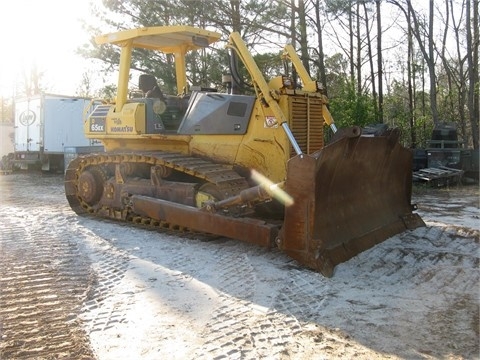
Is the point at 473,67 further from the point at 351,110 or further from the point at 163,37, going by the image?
the point at 163,37

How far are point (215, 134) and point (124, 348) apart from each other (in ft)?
12.3

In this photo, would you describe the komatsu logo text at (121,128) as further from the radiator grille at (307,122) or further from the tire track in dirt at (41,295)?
the radiator grille at (307,122)

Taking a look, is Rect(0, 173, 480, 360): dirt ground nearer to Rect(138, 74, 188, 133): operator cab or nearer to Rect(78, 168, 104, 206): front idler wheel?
Rect(78, 168, 104, 206): front idler wheel

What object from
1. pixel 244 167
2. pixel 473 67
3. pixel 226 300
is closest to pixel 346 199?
pixel 244 167

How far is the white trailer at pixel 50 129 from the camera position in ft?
54.2

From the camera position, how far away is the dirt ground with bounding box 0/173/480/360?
3.06m

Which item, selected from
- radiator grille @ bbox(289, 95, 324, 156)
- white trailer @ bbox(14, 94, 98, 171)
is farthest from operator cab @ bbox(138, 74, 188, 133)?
white trailer @ bbox(14, 94, 98, 171)

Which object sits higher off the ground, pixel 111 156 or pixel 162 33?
pixel 162 33

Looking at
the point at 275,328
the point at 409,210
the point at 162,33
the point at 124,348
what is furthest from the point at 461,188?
the point at 124,348

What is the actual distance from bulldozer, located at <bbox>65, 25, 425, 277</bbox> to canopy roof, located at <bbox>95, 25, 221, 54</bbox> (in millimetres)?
16

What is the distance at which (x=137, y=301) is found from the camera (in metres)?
3.84

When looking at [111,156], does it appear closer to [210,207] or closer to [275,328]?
[210,207]

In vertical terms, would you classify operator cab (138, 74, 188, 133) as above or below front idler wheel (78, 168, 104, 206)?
above

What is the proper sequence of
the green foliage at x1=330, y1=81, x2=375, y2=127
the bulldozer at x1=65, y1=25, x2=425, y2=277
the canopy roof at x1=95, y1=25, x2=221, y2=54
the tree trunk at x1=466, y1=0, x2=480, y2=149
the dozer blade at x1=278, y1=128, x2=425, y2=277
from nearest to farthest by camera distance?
the dozer blade at x1=278, y1=128, x2=425, y2=277 → the bulldozer at x1=65, y1=25, x2=425, y2=277 → the canopy roof at x1=95, y1=25, x2=221, y2=54 → the green foliage at x1=330, y1=81, x2=375, y2=127 → the tree trunk at x1=466, y1=0, x2=480, y2=149
